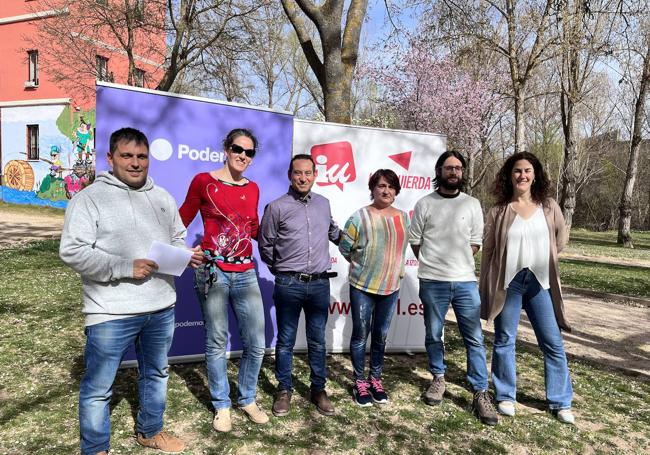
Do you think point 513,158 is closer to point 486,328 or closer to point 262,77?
point 486,328

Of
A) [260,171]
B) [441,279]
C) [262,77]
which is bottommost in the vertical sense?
[441,279]

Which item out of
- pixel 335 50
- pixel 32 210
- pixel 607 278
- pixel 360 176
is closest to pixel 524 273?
pixel 360 176

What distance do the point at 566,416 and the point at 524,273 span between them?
3.79 feet

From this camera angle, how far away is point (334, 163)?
4.57 meters

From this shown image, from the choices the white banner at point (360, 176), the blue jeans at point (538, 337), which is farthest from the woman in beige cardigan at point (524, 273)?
the white banner at point (360, 176)

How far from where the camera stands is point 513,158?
3531 mm

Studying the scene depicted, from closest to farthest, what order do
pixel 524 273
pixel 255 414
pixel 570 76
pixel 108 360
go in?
pixel 108 360 → pixel 255 414 → pixel 524 273 → pixel 570 76

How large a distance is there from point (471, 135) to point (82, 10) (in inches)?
660

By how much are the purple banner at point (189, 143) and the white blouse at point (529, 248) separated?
2161 millimetres

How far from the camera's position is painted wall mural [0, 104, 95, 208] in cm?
2178

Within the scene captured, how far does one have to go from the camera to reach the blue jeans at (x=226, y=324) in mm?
3088

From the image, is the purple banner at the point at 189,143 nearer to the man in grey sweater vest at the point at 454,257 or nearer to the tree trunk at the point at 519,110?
the man in grey sweater vest at the point at 454,257

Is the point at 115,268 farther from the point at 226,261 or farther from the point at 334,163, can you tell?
the point at 334,163

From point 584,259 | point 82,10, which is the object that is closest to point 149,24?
point 82,10
